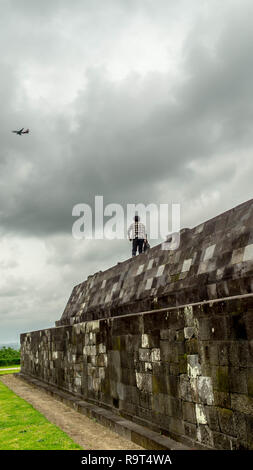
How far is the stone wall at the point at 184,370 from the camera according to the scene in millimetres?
4945

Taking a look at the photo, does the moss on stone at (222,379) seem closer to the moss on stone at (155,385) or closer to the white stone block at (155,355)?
the white stone block at (155,355)

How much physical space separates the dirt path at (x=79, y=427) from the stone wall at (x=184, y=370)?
55 cm

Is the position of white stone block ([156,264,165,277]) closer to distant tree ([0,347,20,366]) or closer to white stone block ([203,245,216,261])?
white stone block ([203,245,216,261])

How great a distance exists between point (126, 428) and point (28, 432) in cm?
244

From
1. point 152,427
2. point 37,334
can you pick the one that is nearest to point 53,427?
point 152,427

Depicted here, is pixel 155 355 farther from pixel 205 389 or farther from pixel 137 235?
pixel 137 235

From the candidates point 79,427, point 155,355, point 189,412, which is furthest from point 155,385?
point 79,427

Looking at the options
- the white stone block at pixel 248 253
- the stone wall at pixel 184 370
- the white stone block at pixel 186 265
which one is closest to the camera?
the stone wall at pixel 184 370

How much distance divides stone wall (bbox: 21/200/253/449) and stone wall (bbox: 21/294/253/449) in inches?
0.6

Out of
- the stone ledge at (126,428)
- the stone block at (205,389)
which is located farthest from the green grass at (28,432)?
the stone block at (205,389)

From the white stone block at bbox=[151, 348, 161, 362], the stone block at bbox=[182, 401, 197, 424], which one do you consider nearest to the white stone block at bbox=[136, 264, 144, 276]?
the white stone block at bbox=[151, 348, 161, 362]

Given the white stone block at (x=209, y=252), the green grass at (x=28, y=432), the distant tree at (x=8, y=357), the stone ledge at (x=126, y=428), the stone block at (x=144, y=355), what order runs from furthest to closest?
the distant tree at (x=8, y=357) < the white stone block at (x=209, y=252) < the stone block at (x=144, y=355) < the green grass at (x=28, y=432) < the stone ledge at (x=126, y=428)

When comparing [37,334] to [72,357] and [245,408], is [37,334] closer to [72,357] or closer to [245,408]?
[72,357]

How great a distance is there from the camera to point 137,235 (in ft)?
57.0
